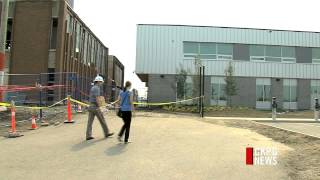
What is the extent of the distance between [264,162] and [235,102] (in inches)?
1257

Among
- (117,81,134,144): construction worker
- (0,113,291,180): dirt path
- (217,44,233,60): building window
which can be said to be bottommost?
(0,113,291,180): dirt path

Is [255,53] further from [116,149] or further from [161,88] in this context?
[116,149]

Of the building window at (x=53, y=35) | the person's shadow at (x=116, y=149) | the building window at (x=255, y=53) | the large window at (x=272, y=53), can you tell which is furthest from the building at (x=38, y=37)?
the person's shadow at (x=116, y=149)

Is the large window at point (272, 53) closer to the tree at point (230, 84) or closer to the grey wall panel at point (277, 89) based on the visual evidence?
the grey wall panel at point (277, 89)

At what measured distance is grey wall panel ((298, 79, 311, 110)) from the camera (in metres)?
42.9

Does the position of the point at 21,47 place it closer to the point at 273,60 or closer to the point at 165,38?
the point at 165,38

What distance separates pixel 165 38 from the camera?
4159cm

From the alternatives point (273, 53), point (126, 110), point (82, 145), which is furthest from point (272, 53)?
point (82, 145)

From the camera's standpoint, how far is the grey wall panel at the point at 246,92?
1638 inches

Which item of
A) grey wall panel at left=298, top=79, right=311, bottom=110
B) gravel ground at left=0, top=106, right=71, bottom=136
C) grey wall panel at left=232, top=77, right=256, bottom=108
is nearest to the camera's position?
gravel ground at left=0, top=106, right=71, bottom=136

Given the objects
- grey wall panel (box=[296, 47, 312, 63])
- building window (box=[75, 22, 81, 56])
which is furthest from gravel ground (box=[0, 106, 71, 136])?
grey wall panel (box=[296, 47, 312, 63])

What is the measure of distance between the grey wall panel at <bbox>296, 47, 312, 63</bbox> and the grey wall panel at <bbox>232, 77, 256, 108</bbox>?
508 cm

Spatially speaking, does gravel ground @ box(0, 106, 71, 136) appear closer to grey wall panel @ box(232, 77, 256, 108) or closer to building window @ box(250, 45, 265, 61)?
grey wall panel @ box(232, 77, 256, 108)

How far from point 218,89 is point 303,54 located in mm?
9028
